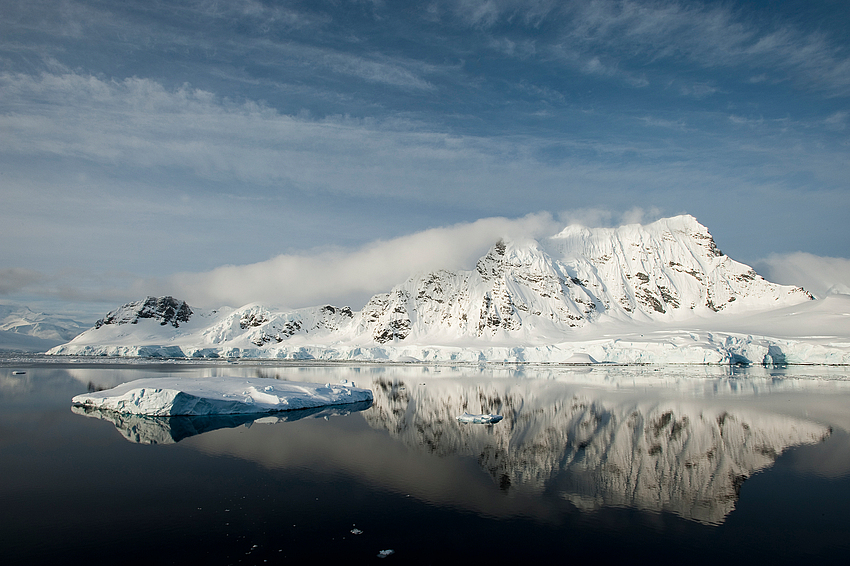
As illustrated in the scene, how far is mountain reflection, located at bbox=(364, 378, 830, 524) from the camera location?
1252cm

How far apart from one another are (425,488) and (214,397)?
637 inches

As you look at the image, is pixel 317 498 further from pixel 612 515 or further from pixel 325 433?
pixel 325 433

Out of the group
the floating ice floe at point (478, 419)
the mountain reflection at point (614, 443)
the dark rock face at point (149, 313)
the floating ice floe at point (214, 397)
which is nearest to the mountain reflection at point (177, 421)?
the floating ice floe at point (214, 397)

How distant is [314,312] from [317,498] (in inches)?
6984

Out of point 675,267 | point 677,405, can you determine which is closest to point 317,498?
point 677,405

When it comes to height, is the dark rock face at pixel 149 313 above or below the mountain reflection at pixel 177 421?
above

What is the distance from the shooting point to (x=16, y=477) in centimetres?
1355

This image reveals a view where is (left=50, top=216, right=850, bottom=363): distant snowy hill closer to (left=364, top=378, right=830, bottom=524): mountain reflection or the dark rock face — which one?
the dark rock face

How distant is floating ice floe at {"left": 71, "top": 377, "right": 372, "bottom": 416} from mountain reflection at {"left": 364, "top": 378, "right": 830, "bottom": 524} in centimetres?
366

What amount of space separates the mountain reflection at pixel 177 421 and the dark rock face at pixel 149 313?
165128mm

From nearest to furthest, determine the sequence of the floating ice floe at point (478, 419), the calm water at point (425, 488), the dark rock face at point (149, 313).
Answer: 1. the calm water at point (425, 488)
2. the floating ice floe at point (478, 419)
3. the dark rock face at point (149, 313)

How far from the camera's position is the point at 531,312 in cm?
13438

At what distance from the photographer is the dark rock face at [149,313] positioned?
16988cm

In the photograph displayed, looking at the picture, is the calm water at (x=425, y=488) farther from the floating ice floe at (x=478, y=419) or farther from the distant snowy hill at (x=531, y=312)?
the distant snowy hill at (x=531, y=312)
